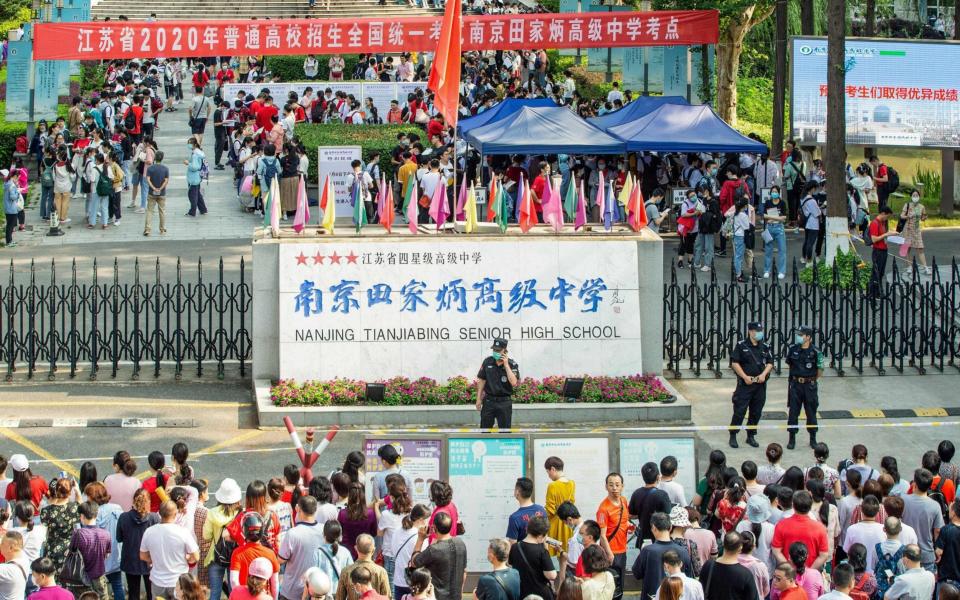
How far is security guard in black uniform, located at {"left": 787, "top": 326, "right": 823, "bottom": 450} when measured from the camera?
17969mm

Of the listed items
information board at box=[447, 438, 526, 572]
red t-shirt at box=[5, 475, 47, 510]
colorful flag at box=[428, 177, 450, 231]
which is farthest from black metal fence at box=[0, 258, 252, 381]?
information board at box=[447, 438, 526, 572]

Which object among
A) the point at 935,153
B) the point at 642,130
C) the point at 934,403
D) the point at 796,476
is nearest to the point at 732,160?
the point at 642,130

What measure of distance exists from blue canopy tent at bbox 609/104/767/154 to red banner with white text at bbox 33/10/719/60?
178 inches

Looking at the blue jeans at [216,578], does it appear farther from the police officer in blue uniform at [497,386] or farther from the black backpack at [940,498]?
the black backpack at [940,498]

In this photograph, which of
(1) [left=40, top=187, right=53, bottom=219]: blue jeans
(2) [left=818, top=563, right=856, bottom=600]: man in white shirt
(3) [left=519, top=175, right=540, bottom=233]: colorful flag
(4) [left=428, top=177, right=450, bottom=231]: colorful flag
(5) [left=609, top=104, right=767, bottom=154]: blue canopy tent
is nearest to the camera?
(2) [left=818, top=563, right=856, bottom=600]: man in white shirt

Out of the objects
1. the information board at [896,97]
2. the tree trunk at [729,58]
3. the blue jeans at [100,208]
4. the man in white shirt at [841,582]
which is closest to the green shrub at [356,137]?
the blue jeans at [100,208]

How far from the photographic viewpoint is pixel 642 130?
29.5 m

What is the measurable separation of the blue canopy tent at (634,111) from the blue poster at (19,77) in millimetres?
11470

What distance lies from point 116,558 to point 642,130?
18655mm

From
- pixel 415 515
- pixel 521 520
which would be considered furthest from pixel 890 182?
pixel 415 515

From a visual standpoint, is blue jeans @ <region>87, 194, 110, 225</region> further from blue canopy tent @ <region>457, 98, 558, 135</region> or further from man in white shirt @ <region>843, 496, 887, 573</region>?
man in white shirt @ <region>843, 496, 887, 573</region>

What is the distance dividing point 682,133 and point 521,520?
17869 millimetres

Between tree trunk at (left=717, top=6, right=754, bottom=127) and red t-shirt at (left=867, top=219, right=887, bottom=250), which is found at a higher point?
tree trunk at (left=717, top=6, right=754, bottom=127)

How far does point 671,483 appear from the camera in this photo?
44.1 ft
